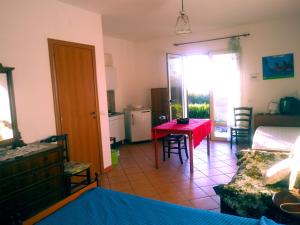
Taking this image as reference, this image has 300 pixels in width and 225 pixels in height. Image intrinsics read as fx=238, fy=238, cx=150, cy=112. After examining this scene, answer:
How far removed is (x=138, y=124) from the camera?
6051 millimetres

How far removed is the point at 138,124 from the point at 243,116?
2.54 meters

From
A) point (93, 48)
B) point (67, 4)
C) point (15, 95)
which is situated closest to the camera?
point (15, 95)

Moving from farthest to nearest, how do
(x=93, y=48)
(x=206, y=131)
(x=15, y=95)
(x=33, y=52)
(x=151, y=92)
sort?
(x=151, y=92)
(x=206, y=131)
(x=93, y=48)
(x=33, y=52)
(x=15, y=95)

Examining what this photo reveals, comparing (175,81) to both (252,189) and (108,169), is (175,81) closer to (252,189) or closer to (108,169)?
(108,169)

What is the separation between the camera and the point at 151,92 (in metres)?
6.31

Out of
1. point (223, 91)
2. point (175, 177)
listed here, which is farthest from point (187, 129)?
point (223, 91)

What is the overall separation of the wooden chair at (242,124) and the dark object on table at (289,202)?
3683 millimetres

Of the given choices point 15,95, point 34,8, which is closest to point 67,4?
point 34,8

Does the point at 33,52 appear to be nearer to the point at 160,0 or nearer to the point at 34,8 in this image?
the point at 34,8

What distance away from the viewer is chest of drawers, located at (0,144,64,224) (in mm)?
2123

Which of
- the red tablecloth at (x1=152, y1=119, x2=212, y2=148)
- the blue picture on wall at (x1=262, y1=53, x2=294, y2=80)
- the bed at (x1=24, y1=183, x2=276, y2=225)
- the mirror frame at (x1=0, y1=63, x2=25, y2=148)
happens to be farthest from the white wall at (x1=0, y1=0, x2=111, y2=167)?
the blue picture on wall at (x1=262, y1=53, x2=294, y2=80)

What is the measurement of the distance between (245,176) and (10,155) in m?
2.26

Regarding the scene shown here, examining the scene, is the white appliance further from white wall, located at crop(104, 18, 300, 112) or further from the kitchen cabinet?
white wall, located at crop(104, 18, 300, 112)

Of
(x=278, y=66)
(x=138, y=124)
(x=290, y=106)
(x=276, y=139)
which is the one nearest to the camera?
(x=276, y=139)
